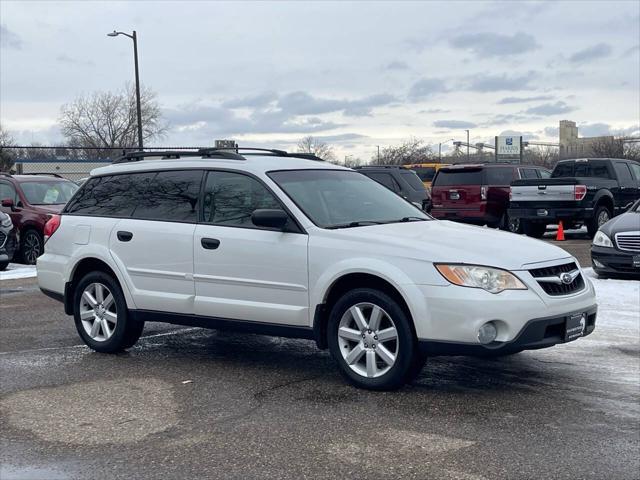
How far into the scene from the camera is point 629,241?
12.4 m

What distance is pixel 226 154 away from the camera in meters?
7.60

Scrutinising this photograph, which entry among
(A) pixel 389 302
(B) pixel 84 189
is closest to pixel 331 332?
(A) pixel 389 302

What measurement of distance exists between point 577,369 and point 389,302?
200 cm

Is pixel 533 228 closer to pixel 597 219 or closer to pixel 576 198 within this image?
pixel 597 219

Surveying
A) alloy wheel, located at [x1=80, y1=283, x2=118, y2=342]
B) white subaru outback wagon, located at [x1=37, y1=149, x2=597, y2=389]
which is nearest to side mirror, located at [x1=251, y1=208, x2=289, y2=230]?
white subaru outback wagon, located at [x1=37, y1=149, x2=597, y2=389]

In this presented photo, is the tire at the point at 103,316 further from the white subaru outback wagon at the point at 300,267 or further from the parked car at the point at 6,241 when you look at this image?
the parked car at the point at 6,241

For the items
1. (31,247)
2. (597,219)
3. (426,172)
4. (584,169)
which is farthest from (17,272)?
(426,172)

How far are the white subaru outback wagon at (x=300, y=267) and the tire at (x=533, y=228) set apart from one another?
13518 mm

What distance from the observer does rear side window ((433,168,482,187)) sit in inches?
851

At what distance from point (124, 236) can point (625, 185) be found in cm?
1596

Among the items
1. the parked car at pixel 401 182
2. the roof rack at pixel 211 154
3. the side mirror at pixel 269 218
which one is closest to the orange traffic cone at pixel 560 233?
the parked car at pixel 401 182

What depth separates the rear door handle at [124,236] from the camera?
7.70 meters

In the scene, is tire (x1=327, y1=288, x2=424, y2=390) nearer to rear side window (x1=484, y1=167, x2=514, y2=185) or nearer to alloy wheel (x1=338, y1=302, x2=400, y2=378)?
alloy wheel (x1=338, y1=302, x2=400, y2=378)

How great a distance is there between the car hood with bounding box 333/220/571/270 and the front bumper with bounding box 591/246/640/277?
19.6 feet
